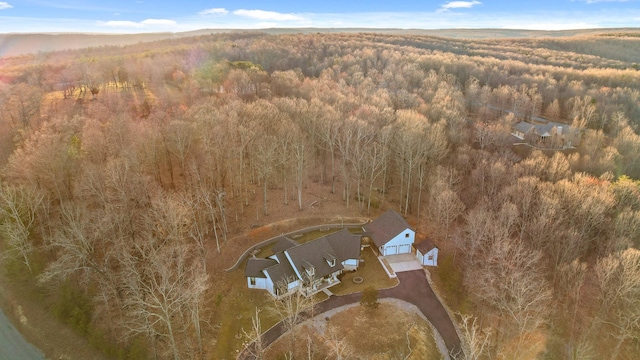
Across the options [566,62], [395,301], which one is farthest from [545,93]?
[395,301]

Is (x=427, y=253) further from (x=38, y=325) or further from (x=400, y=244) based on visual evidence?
(x=38, y=325)

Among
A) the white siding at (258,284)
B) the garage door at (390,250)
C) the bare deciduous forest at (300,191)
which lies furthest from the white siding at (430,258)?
the white siding at (258,284)

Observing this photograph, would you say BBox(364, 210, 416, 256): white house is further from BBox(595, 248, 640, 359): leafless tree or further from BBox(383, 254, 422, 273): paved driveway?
BBox(595, 248, 640, 359): leafless tree

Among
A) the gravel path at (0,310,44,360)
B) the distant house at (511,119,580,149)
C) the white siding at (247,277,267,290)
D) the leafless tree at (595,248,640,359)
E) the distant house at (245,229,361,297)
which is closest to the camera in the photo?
the leafless tree at (595,248,640,359)

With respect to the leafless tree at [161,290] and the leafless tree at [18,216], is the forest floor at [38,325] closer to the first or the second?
the leafless tree at [18,216]

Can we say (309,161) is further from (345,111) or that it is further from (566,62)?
(566,62)

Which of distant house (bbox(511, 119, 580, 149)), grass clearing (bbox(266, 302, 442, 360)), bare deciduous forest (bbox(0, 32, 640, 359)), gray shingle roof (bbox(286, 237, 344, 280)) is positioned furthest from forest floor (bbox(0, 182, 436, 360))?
distant house (bbox(511, 119, 580, 149))
